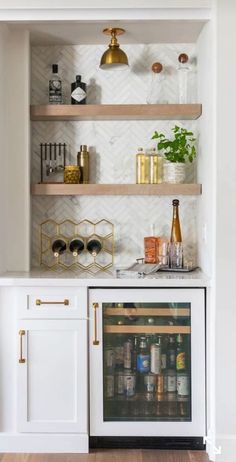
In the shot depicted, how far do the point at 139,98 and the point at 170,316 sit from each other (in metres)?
1.37

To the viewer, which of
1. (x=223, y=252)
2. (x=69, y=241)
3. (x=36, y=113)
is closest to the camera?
(x=223, y=252)

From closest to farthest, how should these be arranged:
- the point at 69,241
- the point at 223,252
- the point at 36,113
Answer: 1. the point at 223,252
2. the point at 36,113
3. the point at 69,241

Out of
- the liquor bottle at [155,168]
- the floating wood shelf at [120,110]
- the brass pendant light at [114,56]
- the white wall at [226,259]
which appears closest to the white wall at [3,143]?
the floating wood shelf at [120,110]

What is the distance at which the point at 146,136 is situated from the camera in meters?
3.80

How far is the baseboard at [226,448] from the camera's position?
123 inches

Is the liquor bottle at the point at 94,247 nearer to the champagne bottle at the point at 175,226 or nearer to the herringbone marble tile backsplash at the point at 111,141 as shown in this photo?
the herringbone marble tile backsplash at the point at 111,141

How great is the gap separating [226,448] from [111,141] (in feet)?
6.18

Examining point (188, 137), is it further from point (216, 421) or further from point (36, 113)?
point (216, 421)

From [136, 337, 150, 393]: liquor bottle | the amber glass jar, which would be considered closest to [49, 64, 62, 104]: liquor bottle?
the amber glass jar

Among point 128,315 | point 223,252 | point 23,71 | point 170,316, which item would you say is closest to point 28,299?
point 128,315

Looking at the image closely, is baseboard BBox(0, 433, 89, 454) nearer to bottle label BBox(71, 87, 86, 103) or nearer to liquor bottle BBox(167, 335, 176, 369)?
liquor bottle BBox(167, 335, 176, 369)

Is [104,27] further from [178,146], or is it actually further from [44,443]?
[44,443]

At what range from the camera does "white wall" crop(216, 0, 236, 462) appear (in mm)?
3105

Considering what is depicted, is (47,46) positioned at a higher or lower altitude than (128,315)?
higher
